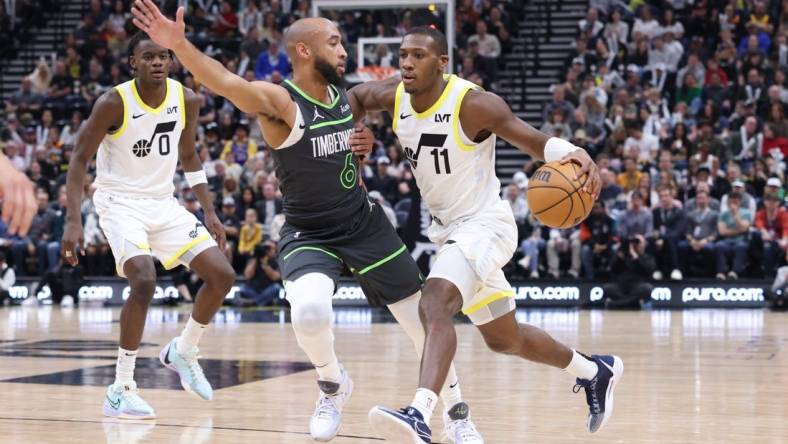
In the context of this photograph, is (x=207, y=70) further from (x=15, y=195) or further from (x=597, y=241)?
(x=597, y=241)

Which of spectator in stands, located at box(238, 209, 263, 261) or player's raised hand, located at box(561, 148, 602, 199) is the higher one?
player's raised hand, located at box(561, 148, 602, 199)

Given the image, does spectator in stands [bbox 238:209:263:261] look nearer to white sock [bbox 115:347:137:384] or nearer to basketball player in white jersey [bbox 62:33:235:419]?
basketball player in white jersey [bbox 62:33:235:419]

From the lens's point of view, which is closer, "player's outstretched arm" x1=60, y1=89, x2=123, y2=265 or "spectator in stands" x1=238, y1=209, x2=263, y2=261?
"player's outstretched arm" x1=60, y1=89, x2=123, y2=265

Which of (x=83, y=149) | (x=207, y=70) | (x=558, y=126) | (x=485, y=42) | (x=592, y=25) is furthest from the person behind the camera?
(x=485, y=42)

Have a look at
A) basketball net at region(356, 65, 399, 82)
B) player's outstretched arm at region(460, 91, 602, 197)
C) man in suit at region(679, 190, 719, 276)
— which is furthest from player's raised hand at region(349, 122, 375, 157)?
basketball net at region(356, 65, 399, 82)

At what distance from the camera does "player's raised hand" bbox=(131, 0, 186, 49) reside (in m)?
5.16

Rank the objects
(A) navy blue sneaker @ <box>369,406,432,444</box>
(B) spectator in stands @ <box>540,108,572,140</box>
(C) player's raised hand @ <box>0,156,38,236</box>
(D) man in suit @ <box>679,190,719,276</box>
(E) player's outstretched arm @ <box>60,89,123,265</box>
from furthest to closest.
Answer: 1. (B) spectator in stands @ <box>540,108,572,140</box>
2. (D) man in suit @ <box>679,190,719,276</box>
3. (E) player's outstretched arm @ <box>60,89,123,265</box>
4. (A) navy blue sneaker @ <box>369,406,432,444</box>
5. (C) player's raised hand @ <box>0,156,38,236</box>

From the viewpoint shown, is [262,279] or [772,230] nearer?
[772,230]

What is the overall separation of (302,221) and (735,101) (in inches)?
522

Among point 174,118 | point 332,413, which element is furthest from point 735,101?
point 332,413

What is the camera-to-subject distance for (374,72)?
59.7ft

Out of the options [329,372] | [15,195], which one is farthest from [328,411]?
[15,195]

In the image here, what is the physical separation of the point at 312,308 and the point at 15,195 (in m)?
2.68

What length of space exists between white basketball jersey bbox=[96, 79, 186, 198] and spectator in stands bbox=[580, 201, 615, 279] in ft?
29.7
